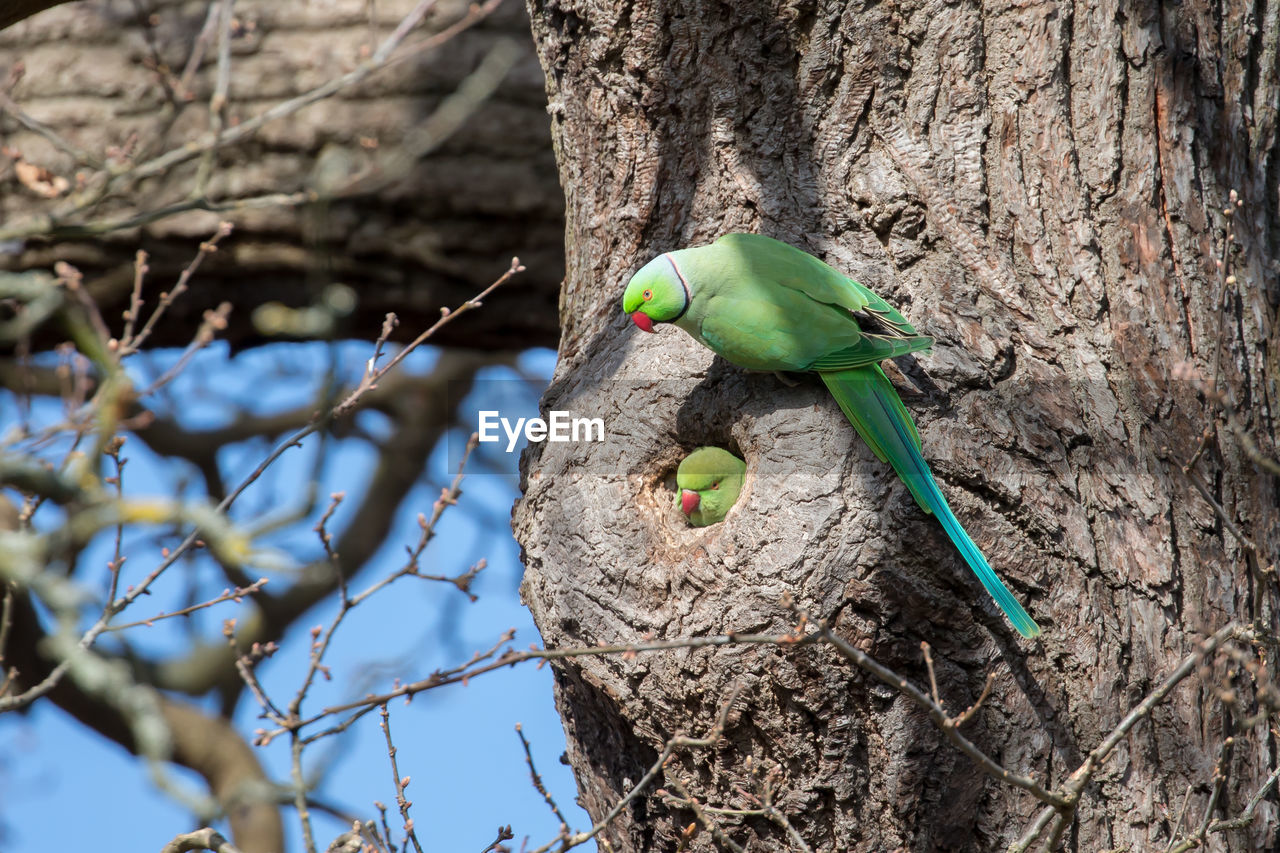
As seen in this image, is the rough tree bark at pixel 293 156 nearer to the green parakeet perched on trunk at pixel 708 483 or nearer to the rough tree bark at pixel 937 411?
the rough tree bark at pixel 937 411

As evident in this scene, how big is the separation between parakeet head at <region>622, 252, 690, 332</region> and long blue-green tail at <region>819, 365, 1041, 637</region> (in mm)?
344

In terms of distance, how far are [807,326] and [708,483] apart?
422 millimetres

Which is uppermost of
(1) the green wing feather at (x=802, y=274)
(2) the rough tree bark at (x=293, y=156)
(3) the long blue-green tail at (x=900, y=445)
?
(2) the rough tree bark at (x=293, y=156)

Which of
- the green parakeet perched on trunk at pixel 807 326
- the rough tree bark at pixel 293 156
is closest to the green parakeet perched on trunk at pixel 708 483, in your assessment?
the green parakeet perched on trunk at pixel 807 326

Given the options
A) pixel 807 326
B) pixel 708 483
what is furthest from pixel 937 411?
pixel 708 483

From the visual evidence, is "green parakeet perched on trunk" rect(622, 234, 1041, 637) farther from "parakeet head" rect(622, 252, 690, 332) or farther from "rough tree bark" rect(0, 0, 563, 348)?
"rough tree bark" rect(0, 0, 563, 348)

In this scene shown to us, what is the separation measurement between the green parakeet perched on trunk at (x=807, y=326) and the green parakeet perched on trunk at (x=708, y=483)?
23 cm

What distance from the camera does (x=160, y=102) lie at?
11.1 feet

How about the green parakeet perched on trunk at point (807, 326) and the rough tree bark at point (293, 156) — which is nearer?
the green parakeet perched on trunk at point (807, 326)

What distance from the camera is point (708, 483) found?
2.23m

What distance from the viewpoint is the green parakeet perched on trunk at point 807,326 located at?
1915 mm

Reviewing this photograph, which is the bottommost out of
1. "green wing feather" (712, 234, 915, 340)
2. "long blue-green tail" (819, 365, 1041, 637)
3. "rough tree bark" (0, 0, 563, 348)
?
"long blue-green tail" (819, 365, 1041, 637)

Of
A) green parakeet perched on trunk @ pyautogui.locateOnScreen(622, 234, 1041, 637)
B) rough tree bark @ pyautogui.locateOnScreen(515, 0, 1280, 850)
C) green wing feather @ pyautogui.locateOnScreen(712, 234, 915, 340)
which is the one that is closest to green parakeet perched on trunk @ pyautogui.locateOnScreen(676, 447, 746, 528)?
rough tree bark @ pyautogui.locateOnScreen(515, 0, 1280, 850)

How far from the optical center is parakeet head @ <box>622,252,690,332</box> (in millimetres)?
2123
